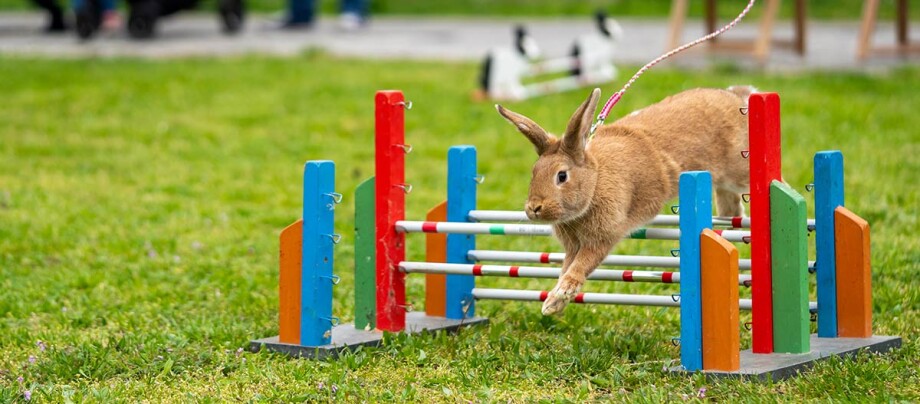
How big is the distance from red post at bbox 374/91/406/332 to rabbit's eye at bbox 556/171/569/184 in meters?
0.86

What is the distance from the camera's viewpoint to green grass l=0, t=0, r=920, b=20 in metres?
16.9

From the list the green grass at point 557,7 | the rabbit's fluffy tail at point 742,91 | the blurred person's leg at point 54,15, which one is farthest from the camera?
the green grass at point 557,7

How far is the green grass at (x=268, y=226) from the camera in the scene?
423 cm

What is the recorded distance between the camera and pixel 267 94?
10.8m

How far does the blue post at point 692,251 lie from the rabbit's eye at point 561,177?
379 millimetres

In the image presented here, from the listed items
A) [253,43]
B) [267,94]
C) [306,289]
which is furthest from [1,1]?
[306,289]

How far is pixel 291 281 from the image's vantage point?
4.73 m

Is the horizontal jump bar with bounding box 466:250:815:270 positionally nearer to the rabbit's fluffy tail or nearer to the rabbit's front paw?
the rabbit's front paw

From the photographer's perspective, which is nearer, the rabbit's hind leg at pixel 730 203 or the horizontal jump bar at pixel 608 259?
the horizontal jump bar at pixel 608 259

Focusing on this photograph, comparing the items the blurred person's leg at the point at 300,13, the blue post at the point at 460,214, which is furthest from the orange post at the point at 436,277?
the blurred person's leg at the point at 300,13

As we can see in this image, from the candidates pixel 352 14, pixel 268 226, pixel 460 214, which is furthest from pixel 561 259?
pixel 352 14

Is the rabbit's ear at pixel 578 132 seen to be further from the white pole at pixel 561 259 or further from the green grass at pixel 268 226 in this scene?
the green grass at pixel 268 226

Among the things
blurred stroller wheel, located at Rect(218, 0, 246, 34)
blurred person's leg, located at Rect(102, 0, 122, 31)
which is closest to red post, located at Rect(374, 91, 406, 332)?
blurred stroller wheel, located at Rect(218, 0, 246, 34)

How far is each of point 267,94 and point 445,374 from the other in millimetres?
6891
